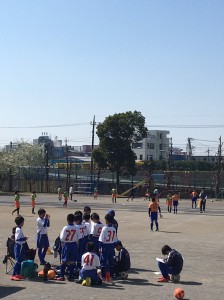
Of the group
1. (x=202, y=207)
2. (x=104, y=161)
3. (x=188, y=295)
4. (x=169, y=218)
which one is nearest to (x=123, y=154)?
(x=104, y=161)

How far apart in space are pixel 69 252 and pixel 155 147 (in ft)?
355

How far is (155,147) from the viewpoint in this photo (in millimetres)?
121938

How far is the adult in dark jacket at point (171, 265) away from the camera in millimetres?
13781

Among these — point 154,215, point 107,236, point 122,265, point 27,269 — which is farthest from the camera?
point 154,215

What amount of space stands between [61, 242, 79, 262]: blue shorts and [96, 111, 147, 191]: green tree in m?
51.2

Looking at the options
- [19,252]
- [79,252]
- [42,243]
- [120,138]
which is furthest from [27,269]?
[120,138]

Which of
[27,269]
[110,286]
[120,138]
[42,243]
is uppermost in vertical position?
[120,138]

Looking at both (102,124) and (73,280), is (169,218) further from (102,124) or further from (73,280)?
(102,124)

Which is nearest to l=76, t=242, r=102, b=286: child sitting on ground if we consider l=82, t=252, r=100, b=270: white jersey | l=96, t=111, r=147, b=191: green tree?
l=82, t=252, r=100, b=270: white jersey

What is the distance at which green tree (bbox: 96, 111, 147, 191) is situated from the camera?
216ft

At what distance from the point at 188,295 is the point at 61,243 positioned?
3943 millimetres

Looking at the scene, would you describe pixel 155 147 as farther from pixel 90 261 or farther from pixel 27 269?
pixel 90 261

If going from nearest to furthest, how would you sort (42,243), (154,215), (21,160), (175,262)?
(175,262) → (42,243) → (154,215) → (21,160)

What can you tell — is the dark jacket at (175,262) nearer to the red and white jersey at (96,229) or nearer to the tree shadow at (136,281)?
the tree shadow at (136,281)
